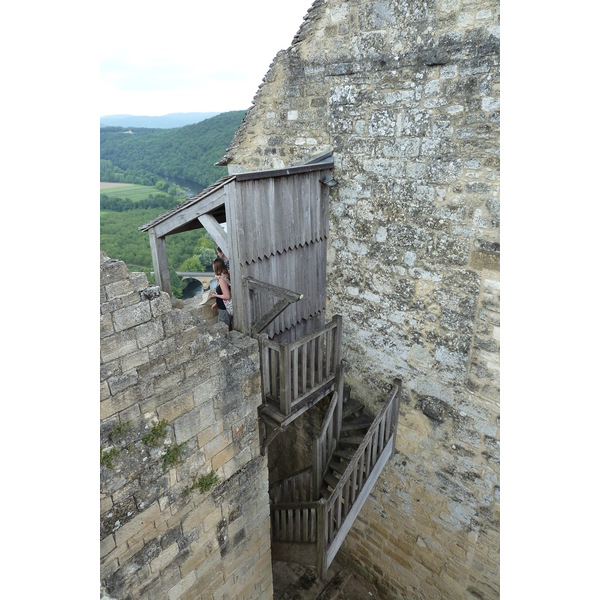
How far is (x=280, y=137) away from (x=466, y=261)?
9.20ft

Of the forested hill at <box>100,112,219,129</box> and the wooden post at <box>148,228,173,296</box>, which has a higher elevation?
the forested hill at <box>100,112,219,129</box>

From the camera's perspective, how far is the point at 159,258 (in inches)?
172

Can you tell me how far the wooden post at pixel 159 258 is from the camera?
4258mm

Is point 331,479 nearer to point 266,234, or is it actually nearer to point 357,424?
point 357,424

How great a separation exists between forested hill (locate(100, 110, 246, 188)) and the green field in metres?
0.48

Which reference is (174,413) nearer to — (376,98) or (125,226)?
(376,98)

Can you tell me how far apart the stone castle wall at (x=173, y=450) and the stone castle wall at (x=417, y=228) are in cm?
184

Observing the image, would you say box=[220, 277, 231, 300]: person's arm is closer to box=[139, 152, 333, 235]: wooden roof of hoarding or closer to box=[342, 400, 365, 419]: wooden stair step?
box=[139, 152, 333, 235]: wooden roof of hoarding

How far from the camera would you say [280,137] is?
17.3ft

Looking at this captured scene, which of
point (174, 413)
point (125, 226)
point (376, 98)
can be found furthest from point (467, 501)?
point (125, 226)

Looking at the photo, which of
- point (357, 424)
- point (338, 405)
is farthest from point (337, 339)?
point (357, 424)

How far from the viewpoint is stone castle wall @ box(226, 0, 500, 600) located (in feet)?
12.3

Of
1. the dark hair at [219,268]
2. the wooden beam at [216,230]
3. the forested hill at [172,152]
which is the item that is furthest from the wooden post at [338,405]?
the forested hill at [172,152]

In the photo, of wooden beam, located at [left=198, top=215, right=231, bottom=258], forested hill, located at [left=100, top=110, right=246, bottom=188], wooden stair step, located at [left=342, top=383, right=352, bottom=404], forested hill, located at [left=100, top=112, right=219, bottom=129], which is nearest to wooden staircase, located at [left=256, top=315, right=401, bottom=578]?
wooden stair step, located at [left=342, top=383, right=352, bottom=404]
